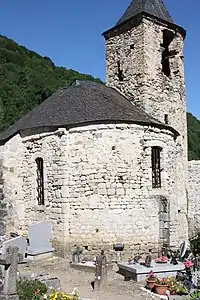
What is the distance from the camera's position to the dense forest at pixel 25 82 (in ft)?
128

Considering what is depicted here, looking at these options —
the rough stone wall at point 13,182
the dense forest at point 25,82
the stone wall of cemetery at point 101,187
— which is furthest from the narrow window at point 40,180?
the dense forest at point 25,82

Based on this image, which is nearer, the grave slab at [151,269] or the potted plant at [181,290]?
the potted plant at [181,290]

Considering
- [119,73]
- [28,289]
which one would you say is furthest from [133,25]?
[28,289]

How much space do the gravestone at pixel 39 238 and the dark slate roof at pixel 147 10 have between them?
32.1 feet

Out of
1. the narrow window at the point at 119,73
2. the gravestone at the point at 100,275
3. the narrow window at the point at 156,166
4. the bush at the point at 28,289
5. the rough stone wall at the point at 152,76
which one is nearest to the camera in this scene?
the bush at the point at 28,289

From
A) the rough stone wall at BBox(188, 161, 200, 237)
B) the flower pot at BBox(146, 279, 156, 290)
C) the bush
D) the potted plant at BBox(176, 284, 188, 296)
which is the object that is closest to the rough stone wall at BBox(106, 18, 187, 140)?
the rough stone wall at BBox(188, 161, 200, 237)

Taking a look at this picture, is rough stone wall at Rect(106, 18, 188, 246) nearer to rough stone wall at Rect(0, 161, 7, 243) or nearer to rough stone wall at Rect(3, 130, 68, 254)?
rough stone wall at Rect(3, 130, 68, 254)

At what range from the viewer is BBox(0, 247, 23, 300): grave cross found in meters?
7.61

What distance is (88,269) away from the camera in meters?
12.9

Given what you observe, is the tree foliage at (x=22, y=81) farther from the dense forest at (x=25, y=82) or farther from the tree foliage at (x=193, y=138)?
the tree foliage at (x=193, y=138)

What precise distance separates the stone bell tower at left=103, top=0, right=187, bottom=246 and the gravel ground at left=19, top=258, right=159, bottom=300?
17.7ft

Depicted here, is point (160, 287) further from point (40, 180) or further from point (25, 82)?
point (25, 82)

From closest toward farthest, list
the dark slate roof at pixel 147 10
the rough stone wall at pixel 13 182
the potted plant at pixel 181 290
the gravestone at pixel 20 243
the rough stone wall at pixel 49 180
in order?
the potted plant at pixel 181 290 < the gravestone at pixel 20 243 < the rough stone wall at pixel 49 180 < the rough stone wall at pixel 13 182 < the dark slate roof at pixel 147 10

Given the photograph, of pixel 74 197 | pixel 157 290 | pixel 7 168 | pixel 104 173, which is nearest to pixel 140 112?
pixel 104 173
